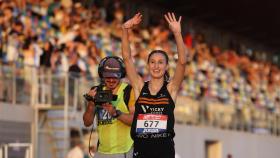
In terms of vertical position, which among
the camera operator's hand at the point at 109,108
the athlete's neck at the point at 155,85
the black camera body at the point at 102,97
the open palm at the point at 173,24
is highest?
the open palm at the point at 173,24

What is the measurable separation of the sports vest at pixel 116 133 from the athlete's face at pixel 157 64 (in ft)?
1.95

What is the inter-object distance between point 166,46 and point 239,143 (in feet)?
12.6

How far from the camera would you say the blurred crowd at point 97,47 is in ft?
49.7

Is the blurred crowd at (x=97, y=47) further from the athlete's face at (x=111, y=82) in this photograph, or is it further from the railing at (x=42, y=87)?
the athlete's face at (x=111, y=82)

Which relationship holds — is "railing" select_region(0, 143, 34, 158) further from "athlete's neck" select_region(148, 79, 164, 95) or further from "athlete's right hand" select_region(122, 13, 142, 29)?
"athlete's neck" select_region(148, 79, 164, 95)

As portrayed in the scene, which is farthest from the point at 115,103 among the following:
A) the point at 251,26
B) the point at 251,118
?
the point at 251,26

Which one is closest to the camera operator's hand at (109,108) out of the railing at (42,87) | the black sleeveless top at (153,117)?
the black sleeveless top at (153,117)

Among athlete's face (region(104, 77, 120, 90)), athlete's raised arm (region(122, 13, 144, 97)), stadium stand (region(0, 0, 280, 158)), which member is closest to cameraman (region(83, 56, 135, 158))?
athlete's face (region(104, 77, 120, 90))

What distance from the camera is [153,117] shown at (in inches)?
242

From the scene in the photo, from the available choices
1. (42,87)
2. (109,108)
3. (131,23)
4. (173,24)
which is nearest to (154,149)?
(109,108)

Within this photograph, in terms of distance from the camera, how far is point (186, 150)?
20.0m

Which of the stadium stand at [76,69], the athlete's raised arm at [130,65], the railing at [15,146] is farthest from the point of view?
the stadium stand at [76,69]

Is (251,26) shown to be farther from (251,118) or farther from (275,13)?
(251,118)

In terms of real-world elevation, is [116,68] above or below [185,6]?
below
